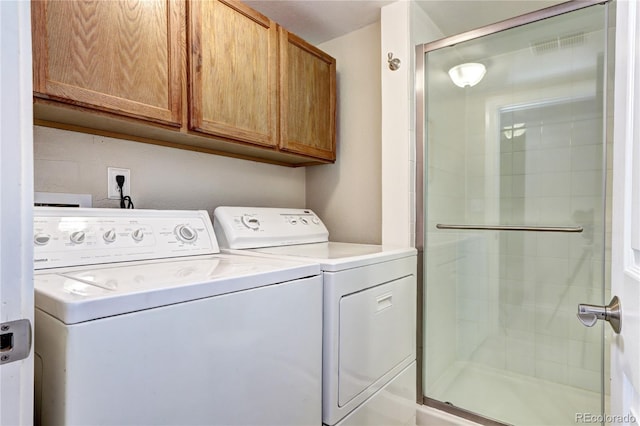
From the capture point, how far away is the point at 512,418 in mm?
1765

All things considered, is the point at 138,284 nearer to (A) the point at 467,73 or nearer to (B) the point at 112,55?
(B) the point at 112,55

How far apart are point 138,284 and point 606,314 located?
965 mm

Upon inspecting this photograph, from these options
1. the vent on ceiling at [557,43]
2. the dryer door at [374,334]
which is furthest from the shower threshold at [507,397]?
the vent on ceiling at [557,43]

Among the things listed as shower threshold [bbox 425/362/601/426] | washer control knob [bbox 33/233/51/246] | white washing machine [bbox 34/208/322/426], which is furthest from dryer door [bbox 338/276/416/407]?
washer control knob [bbox 33/233/51/246]

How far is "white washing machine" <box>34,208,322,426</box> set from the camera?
2.03 feet

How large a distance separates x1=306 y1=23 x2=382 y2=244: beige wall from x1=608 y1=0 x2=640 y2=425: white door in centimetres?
144

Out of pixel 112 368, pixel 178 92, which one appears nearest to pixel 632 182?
pixel 112 368

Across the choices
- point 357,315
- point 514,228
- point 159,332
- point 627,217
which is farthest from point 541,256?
point 159,332

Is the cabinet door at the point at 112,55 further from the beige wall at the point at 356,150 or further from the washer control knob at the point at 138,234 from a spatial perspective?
the beige wall at the point at 356,150

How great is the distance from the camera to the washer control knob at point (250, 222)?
5.35ft

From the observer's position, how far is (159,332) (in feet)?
2.31

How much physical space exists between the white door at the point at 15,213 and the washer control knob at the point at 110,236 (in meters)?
0.73

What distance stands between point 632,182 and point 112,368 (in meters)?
0.98

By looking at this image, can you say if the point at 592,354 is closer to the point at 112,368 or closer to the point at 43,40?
the point at 112,368
